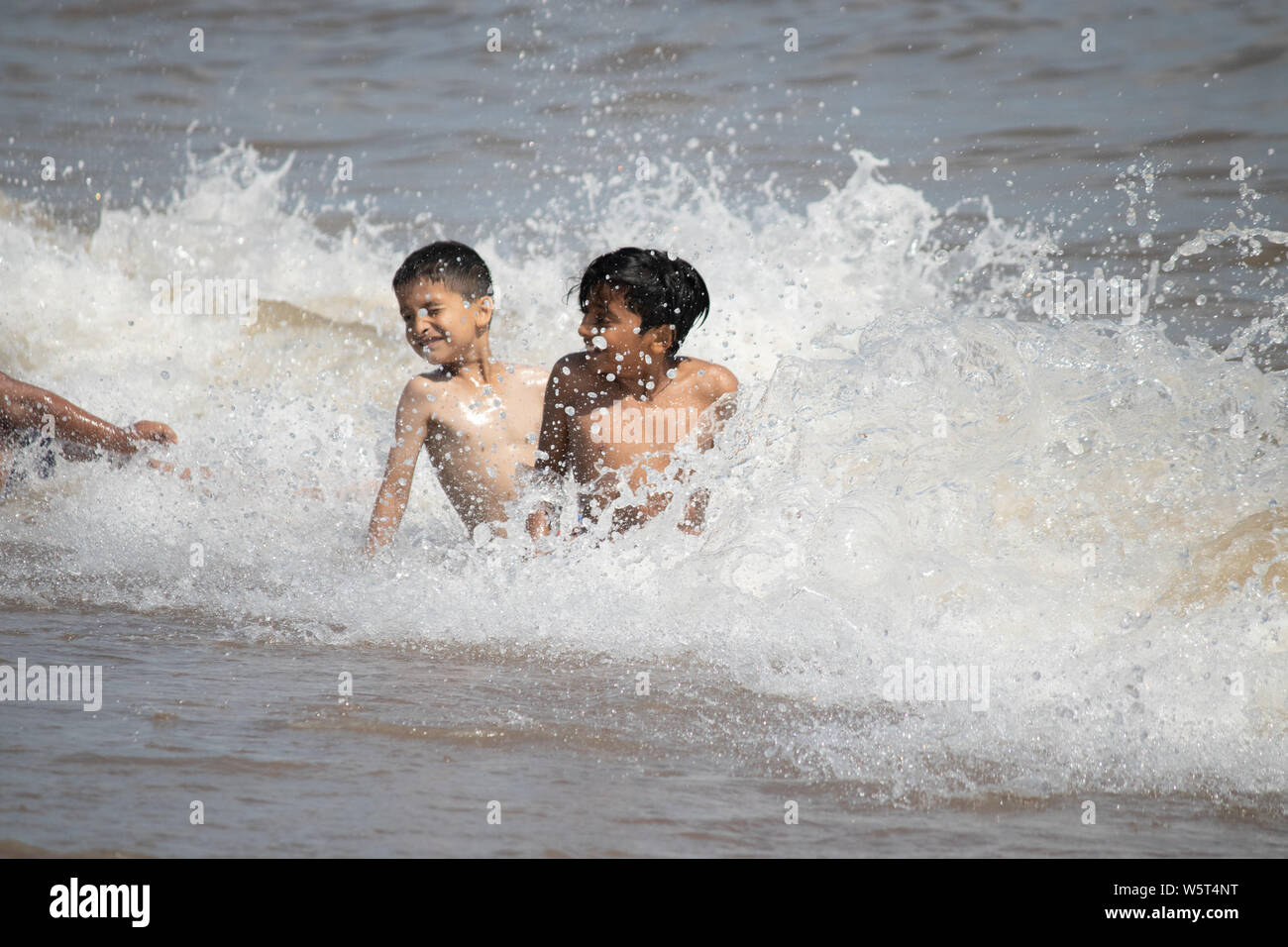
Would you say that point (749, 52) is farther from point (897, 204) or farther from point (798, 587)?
point (798, 587)

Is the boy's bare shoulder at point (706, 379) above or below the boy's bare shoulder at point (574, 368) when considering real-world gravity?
below

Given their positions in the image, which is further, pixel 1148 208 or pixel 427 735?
pixel 1148 208

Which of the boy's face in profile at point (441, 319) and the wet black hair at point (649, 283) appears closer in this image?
the wet black hair at point (649, 283)

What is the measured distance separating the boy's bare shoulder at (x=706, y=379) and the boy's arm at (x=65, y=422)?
2.23m

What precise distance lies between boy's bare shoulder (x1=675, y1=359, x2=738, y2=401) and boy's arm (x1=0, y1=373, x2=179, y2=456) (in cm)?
223

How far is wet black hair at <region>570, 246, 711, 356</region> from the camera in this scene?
391 centimetres

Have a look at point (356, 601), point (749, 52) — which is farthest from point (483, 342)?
point (749, 52)

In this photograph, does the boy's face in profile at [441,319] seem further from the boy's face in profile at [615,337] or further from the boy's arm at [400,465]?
the boy's face in profile at [615,337]

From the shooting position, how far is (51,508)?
16.9 ft

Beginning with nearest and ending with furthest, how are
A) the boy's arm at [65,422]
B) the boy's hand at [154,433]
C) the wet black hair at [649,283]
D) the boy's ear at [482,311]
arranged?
the wet black hair at [649,283], the boy's ear at [482,311], the boy's arm at [65,422], the boy's hand at [154,433]

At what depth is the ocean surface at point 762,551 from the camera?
2.41 meters

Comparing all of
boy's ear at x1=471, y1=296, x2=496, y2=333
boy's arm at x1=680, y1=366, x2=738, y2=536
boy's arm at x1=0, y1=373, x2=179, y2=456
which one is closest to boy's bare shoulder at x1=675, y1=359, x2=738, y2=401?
boy's arm at x1=680, y1=366, x2=738, y2=536

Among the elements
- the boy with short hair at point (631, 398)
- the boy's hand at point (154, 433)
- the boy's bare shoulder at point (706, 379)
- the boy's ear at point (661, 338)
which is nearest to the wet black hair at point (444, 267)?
the boy with short hair at point (631, 398)
